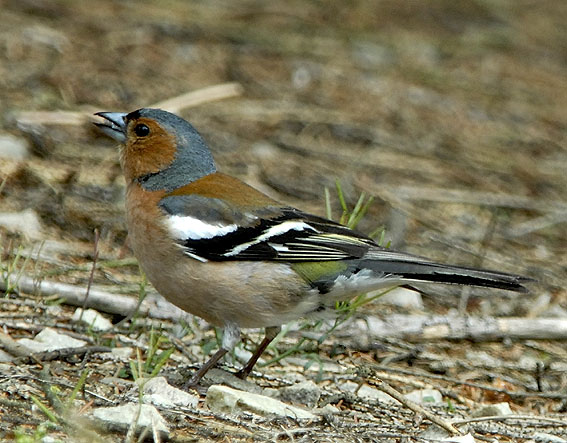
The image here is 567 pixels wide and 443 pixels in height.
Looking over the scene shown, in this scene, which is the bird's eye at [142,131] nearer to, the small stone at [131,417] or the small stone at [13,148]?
the small stone at [13,148]

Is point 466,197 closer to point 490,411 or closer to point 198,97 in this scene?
point 198,97

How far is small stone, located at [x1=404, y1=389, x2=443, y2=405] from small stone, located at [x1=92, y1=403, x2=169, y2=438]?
59.2 inches

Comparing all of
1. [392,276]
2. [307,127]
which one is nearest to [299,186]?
[307,127]

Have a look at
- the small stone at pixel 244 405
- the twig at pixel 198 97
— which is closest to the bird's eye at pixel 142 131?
the small stone at pixel 244 405

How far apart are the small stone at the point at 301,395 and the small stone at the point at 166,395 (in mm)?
465

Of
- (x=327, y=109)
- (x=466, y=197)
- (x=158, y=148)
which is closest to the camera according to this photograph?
(x=158, y=148)

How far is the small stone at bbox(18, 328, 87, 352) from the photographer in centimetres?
407

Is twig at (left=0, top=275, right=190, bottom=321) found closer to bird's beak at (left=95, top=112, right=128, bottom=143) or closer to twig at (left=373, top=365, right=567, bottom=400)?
bird's beak at (left=95, top=112, right=128, bottom=143)

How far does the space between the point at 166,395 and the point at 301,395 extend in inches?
26.2

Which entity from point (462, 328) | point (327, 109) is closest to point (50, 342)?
point (462, 328)

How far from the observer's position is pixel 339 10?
10703 millimetres

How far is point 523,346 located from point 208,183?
1971 mm

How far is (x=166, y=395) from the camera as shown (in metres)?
3.71

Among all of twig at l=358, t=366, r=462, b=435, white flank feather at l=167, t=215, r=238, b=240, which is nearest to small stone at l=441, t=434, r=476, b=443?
twig at l=358, t=366, r=462, b=435
